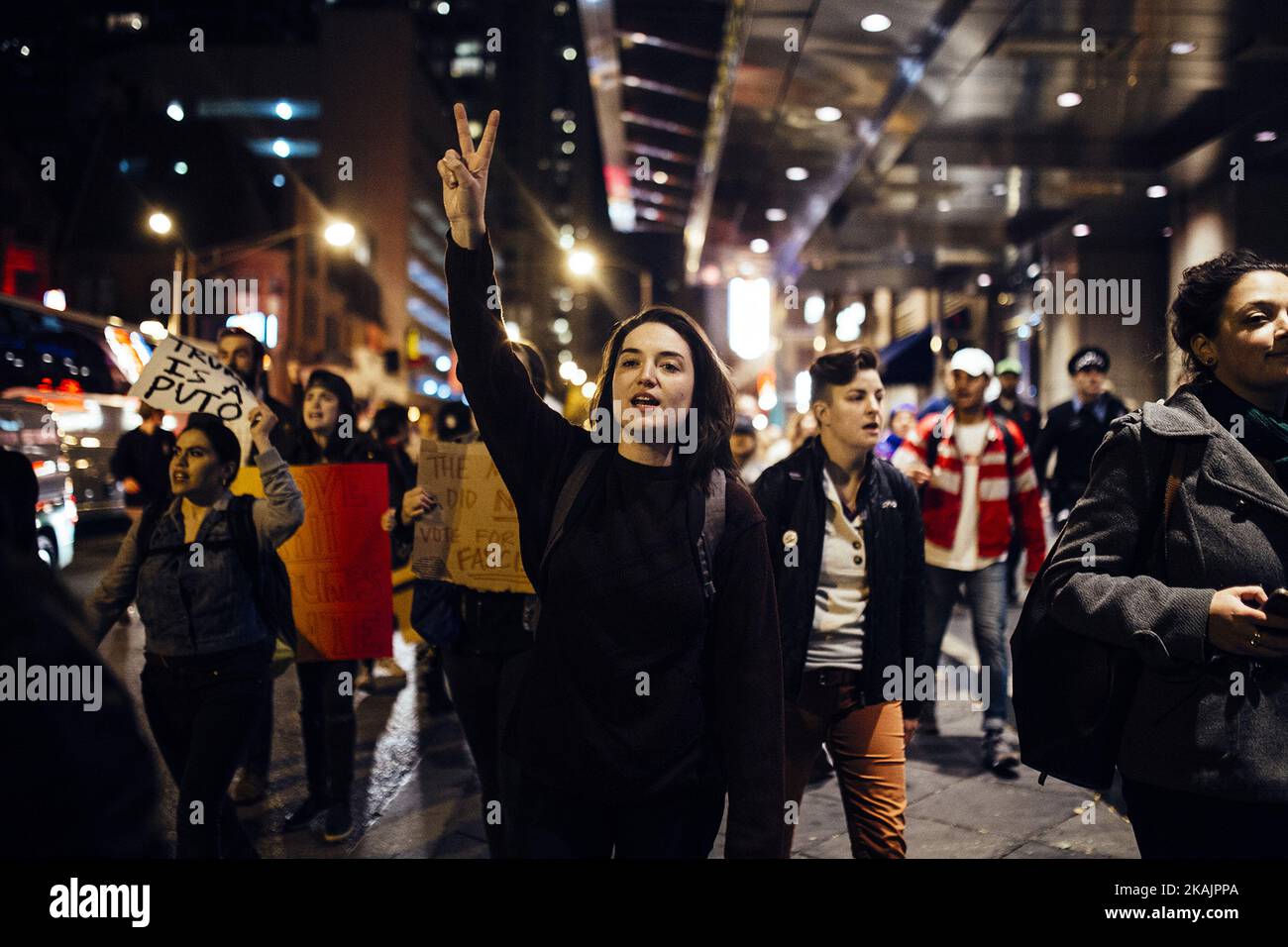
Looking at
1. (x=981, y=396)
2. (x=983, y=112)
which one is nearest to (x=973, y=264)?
(x=983, y=112)

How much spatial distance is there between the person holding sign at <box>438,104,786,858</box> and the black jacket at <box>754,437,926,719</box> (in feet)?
3.57

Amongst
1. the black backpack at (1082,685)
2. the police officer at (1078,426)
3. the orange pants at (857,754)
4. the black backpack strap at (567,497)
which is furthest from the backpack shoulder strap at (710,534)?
the police officer at (1078,426)

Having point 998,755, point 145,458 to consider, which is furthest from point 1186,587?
point 145,458

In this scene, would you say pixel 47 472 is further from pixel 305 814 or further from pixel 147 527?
pixel 147 527

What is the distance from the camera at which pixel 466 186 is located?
7.54ft

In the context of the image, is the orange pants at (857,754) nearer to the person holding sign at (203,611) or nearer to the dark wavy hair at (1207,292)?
the dark wavy hair at (1207,292)

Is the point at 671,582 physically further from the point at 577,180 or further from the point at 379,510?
the point at 577,180

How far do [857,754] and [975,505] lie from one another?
106 inches

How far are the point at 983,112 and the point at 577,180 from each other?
162m

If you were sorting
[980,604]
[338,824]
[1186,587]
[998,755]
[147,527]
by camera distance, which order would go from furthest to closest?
[980,604]
[998,755]
[338,824]
[147,527]
[1186,587]

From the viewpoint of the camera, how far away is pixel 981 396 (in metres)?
5.80

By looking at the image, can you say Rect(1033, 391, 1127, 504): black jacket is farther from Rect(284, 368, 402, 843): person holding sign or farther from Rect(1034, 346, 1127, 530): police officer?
Rect(284, 368, 402, 843): person holding sign

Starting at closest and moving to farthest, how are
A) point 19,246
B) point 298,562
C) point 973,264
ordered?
point 298,562, point 973,264, point 19,246

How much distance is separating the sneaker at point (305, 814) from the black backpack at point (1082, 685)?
3494 mm
